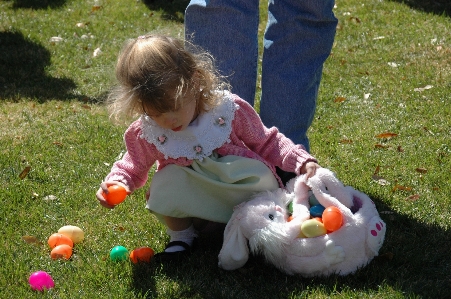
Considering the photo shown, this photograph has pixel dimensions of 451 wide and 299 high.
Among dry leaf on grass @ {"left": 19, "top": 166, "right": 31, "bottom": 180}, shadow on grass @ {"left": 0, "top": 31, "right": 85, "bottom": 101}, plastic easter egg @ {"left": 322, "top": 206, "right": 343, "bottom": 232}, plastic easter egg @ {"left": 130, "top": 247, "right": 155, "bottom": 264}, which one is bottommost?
shadow on grass @ {"left": 0, "top": 31, "right": 85, "bottom": 101}

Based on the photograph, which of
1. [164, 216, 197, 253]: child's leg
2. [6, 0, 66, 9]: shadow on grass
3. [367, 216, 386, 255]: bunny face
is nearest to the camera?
[367, 216, 386, 255]: bunny face

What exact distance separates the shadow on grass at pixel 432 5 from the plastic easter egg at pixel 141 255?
17.5 feet

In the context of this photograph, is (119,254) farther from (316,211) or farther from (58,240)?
(316,211)

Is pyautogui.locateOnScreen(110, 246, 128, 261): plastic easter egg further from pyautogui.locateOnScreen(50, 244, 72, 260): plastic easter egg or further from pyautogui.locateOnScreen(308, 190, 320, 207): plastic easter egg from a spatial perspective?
pyautogui.locateOnScreen(308, 190, 320, 207): plastic easter egg

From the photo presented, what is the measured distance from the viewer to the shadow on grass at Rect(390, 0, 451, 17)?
7223mm

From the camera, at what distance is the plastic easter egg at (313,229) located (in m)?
2.67

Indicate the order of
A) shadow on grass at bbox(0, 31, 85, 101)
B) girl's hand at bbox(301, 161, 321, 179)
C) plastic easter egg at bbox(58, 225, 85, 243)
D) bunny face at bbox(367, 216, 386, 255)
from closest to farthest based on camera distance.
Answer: bunny face at bbox(367, 216, 386, 255) < girl's hand at bbox(301, 161, 321, 179) < plastic easter egg at bbox(58, 225, 85, 243) < shadow on grass at bbox(0, 31, 85, 101)

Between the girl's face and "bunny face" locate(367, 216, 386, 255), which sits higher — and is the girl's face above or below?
above

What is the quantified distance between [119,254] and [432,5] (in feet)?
18.8

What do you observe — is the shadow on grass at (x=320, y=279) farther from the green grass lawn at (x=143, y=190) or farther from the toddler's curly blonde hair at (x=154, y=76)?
the toddler's curly blonde hair at (x=154, y=76)

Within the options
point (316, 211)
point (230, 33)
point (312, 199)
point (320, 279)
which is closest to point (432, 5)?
point (230, 33)

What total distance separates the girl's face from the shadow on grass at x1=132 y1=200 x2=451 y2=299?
0.60 metres

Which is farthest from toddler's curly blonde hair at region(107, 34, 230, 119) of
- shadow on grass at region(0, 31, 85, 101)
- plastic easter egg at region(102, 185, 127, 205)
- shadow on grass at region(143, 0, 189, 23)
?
shadow on grass at region(143, 0, 189, 23)

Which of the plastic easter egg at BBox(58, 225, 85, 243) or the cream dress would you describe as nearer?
the cream dress
